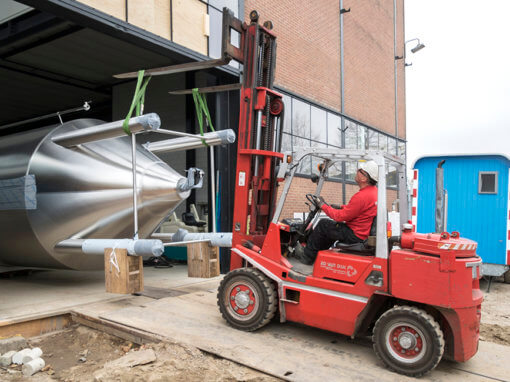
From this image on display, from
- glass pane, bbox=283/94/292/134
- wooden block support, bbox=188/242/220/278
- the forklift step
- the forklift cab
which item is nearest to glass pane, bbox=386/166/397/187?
glass pane, bbox=283/94/292/134

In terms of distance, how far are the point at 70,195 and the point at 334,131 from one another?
33.0 ft

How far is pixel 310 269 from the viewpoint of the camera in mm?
5191

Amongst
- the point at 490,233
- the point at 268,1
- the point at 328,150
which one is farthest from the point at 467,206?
the point at 268,1

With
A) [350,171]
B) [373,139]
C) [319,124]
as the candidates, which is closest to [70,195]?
[319,124]

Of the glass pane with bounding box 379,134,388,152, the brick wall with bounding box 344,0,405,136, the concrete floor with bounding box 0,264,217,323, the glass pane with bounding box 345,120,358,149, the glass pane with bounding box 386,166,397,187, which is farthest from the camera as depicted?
the glass pane with bounding box 386,166,397,187

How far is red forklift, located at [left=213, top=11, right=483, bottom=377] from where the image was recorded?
13.8ft

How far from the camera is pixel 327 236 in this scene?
197 inches

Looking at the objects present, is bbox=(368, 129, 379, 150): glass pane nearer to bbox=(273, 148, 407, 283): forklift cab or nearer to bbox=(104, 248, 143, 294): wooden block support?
bbox=(273, 148, 407, 283): forklift cab

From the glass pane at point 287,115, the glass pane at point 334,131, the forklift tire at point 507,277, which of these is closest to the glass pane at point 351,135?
the glass pane at point 334,131

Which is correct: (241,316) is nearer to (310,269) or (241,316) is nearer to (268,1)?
(310,269)

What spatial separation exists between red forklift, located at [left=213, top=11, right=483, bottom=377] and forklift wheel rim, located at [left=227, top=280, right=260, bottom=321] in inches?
0.5

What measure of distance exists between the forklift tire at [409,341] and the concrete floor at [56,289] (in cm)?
421

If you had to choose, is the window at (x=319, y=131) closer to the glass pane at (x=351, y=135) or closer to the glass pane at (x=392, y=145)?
the glass pane at (x=351, y=135)

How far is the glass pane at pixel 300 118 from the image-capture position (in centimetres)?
1273
